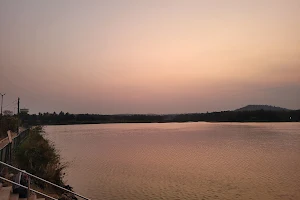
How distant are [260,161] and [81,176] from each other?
14.6 meters

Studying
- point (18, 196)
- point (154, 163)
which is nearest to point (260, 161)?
point (154, 163)

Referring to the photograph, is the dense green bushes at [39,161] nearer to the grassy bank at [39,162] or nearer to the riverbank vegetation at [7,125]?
the grassy bank at [39,162]

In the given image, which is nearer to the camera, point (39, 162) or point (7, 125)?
point (39, 162)

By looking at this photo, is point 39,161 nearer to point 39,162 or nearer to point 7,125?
point 39,162

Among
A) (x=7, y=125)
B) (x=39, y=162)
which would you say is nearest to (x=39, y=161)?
(x=39, y=162)

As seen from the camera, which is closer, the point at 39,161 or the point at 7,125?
the point at 39,161

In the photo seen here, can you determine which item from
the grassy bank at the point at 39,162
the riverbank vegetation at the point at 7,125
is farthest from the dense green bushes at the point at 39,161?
the riverbank vegetation at the point at 7,125

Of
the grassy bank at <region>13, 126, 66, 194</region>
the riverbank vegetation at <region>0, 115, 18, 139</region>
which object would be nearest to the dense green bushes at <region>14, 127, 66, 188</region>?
the grassy bank at <region>13, 126, 66, 194</region>

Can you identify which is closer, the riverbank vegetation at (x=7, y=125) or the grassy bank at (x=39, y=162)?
the grassy bank at (x=39, y=162)

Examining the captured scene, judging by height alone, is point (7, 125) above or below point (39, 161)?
above

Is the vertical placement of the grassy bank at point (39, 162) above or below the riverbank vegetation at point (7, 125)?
below

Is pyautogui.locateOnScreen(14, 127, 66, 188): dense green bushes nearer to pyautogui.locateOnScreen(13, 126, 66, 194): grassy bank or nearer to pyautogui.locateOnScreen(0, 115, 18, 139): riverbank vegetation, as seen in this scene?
pyautogui.locateOnScreen(13, 126, 66, 194): grassy bank

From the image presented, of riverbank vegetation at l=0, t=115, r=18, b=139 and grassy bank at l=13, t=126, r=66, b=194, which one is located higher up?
riverbank vegetation at l=0, t=115, r=18, b=139

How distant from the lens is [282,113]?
504ft
